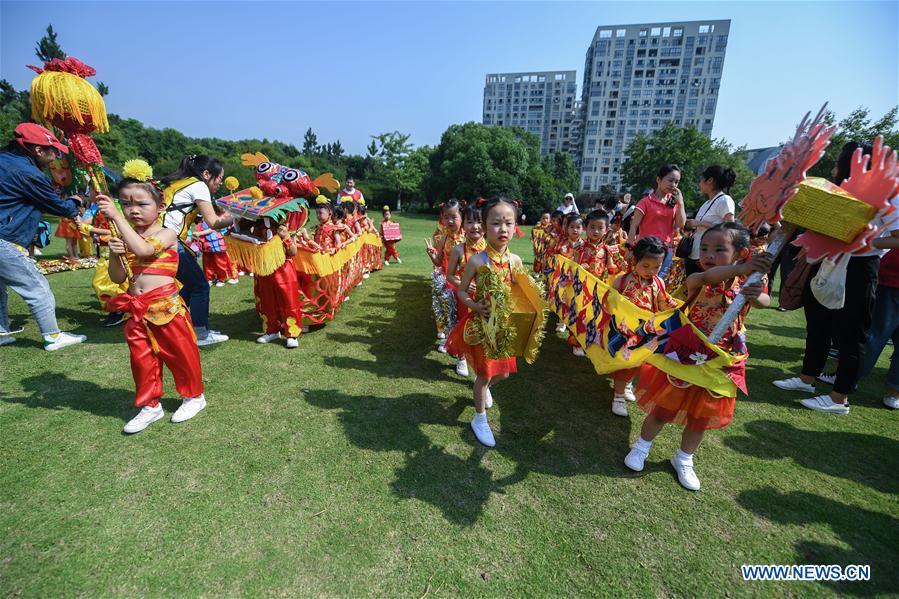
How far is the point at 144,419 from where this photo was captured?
10.4 ft

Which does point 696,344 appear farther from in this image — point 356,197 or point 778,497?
point 356,197

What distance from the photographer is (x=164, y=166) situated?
34.7 m

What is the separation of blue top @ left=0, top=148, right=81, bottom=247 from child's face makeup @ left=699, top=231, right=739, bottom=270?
6596 mm

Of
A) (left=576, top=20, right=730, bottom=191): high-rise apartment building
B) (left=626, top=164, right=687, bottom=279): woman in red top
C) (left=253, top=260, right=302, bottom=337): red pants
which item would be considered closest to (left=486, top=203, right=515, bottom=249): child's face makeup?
(left=626, top=164, right=687, bottom=279): woman in red top

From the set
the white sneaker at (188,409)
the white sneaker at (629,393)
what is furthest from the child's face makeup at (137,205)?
the white sneaker at (629,393)

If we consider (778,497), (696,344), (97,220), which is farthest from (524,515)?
(97,220)

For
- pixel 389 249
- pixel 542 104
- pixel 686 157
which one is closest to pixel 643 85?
pixel 542 104

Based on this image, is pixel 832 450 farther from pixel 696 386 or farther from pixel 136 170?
pixel 136 170

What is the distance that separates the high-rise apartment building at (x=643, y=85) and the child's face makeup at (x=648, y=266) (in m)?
77.0

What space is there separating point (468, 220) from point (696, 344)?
247 cm

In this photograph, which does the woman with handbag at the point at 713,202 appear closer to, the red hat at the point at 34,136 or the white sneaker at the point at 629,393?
the white sneaker at the point at 629,393

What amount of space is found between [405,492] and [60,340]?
5.01 metres

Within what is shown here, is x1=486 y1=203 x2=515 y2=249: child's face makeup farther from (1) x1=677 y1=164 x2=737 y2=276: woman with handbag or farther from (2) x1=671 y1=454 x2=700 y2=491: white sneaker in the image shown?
(1) x1=677 y1=164 x2=737 y2=276: woman with handbag

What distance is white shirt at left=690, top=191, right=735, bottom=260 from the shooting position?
4195 mm
